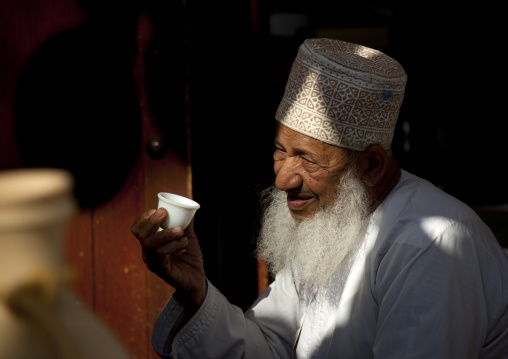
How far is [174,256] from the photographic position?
214cm

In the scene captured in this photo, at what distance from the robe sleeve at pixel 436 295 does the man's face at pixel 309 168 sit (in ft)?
1.19

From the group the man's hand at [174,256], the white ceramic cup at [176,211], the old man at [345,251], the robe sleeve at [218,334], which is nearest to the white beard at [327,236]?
the old man at [345,251]

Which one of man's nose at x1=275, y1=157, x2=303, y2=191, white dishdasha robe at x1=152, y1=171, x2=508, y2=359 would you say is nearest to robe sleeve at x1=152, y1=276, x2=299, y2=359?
white dishdasha robe at x1=152, y1=171, x2=508, y2=359

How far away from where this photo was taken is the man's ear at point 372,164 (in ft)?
7.52

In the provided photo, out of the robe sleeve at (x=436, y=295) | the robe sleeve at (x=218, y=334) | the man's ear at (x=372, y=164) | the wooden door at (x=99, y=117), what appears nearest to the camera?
the robe sleeve at (x=436, y=295)

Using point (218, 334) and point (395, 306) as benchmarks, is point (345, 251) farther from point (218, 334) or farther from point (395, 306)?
point (218, 334)

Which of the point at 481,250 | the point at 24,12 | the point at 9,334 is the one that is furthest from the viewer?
the point at 24,12

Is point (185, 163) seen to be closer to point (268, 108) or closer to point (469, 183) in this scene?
point (268, 108)

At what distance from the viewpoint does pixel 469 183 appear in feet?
14.9

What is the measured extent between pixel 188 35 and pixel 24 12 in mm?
775

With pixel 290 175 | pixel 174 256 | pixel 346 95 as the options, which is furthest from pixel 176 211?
pixel 346 95

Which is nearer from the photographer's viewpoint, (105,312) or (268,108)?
(105,312)

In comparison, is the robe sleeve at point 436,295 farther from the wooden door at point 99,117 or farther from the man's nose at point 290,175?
the wooden door at point 99,117

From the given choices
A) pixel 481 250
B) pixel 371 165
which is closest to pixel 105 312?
pixel 371 165
